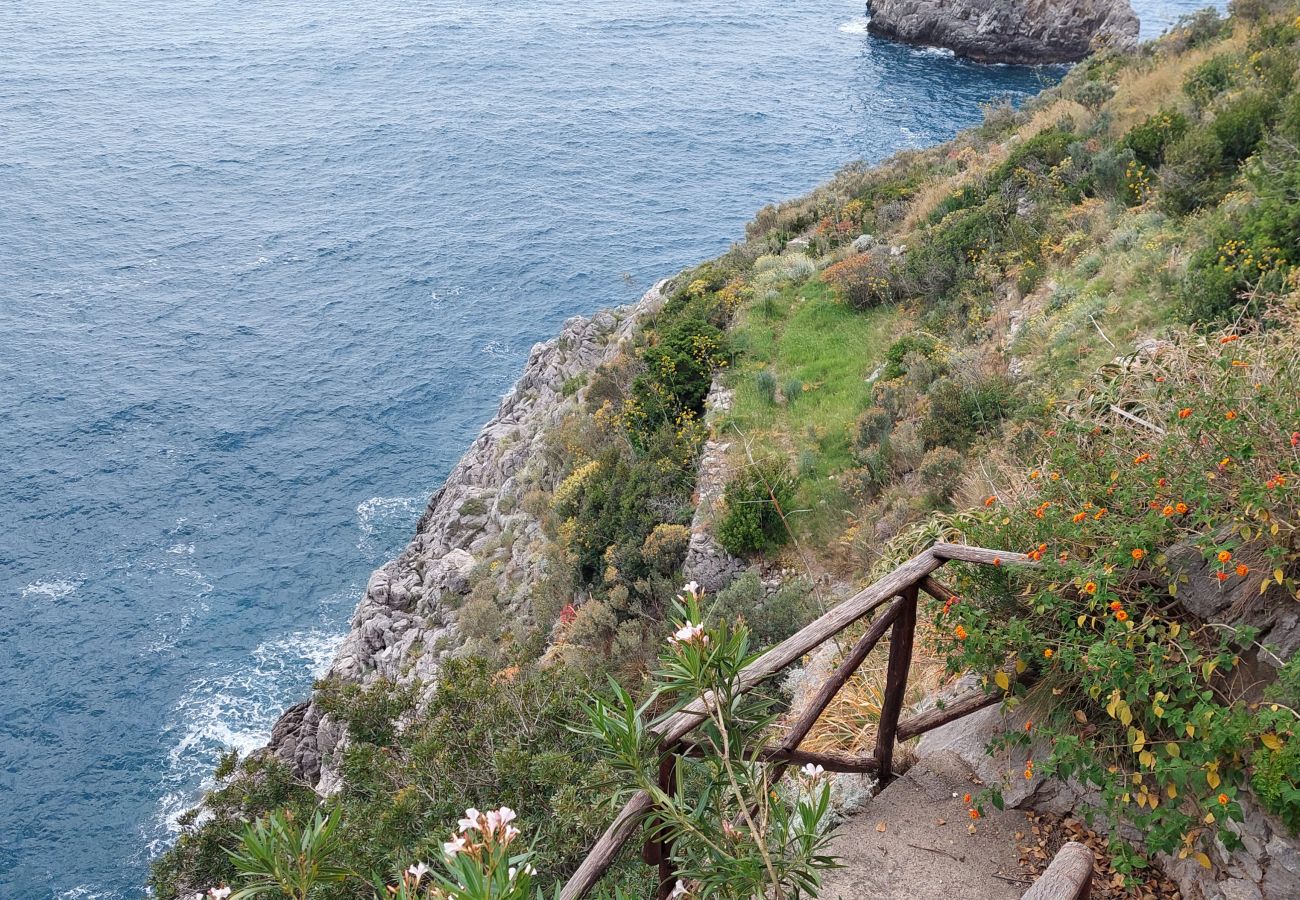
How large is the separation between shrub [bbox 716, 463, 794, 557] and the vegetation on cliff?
60mm

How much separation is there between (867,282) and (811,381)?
3.75 metres

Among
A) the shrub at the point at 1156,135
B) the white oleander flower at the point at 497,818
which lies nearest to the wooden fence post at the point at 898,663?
the white oleander flower at the point at 497,818

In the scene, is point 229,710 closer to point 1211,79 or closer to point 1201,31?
point 1211,79

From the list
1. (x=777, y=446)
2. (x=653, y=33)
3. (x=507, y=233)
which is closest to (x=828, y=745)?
(x=777, y=446)

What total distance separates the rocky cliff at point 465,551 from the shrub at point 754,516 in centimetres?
655

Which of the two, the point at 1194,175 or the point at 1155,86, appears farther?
the point at 1155,86

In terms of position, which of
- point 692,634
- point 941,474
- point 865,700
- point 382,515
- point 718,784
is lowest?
point 382,515

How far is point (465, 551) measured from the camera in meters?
24.6

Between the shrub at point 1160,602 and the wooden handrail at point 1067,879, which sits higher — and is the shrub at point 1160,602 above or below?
above

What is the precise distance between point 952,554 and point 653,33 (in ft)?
263

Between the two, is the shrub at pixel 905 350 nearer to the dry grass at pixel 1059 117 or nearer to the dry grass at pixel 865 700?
the dry grass at pixel 1059 117

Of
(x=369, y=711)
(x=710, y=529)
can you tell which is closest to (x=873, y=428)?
(x=710, y=529)

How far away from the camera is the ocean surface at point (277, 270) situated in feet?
91.1

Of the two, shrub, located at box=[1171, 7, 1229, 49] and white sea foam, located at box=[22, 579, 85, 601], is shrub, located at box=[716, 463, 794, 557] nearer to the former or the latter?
shrub, located at box=[1171, 7, 1229, 49]
